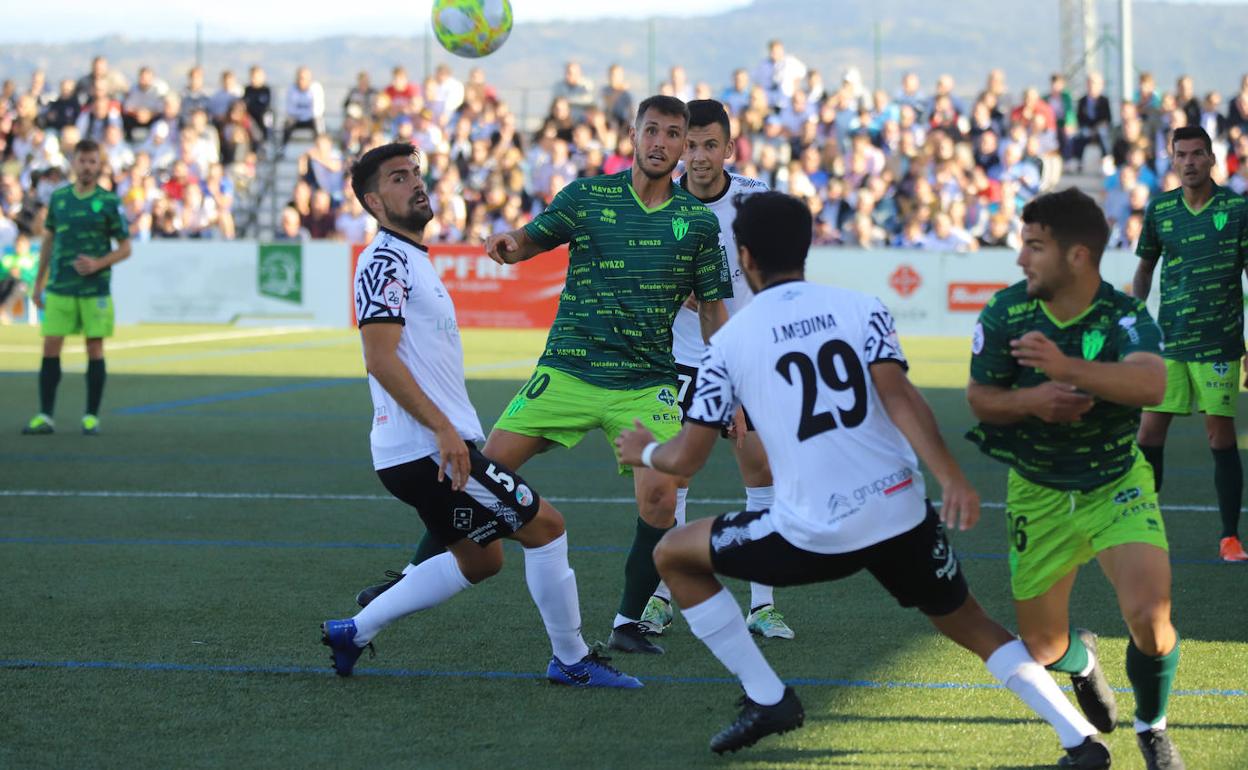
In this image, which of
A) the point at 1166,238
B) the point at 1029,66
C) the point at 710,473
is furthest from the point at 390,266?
the point at 1029,66

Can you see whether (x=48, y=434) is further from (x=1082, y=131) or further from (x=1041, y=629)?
(x=1082, y=131)

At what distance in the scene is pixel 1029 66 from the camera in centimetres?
15050

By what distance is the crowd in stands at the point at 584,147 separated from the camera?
2433 centimetres

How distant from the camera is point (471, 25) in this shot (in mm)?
11555

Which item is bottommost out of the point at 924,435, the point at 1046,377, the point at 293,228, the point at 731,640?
the point at 731,640

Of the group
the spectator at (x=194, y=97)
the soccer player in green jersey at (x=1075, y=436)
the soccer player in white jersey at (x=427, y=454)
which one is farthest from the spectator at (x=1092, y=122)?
the soccer player in green jersey at (x=1075, y=436)

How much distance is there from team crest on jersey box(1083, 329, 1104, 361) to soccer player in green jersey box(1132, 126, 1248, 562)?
3.32 meters

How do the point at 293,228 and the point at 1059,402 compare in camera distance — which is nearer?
the point at 1059,402

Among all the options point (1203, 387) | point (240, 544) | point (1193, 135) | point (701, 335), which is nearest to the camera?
point (701, 335)

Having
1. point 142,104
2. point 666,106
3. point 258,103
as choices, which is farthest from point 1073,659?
point 142,104

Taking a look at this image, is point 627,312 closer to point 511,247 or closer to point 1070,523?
point 511,247

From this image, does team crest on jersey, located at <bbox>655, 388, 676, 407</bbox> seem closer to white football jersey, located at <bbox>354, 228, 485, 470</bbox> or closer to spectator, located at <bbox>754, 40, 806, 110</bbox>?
white football jersey, located at <bbox>354, 228, 485, 470</bbox>

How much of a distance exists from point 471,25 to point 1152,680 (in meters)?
8.08

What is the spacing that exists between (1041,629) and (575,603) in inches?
65.3
